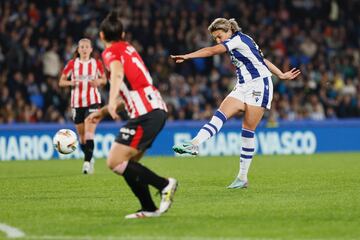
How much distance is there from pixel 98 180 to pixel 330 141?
41.7 ft

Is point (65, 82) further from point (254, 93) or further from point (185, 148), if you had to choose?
point (185, 148)

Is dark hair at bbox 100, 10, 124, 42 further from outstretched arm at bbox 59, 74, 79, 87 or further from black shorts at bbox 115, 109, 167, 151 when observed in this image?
outstretched arm at bbox 59, 74, 79, 87

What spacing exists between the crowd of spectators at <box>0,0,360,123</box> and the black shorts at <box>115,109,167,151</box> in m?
15.8

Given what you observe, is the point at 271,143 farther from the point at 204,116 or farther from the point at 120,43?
the point at 120,43

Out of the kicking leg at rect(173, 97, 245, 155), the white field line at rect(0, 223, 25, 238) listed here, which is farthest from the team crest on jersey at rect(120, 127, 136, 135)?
the kicking leg at rect(173, 97, 245, 155)

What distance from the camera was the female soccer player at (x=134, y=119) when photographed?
9602 mm

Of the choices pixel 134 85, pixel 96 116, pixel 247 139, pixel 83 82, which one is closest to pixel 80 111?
pixel 83 82

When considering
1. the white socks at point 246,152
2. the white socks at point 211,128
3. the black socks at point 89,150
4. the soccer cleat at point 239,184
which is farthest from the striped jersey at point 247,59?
the black socks at point 89,150

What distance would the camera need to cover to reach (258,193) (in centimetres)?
1243

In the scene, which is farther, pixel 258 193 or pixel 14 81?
pixel 14 81

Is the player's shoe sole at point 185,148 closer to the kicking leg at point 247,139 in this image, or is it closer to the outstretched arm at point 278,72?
the kicking leg at point 247,139

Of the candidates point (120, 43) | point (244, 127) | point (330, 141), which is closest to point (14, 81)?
point (330, 141)

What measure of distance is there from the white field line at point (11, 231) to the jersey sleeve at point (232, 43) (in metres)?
4.73

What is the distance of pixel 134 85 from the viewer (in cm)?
976
